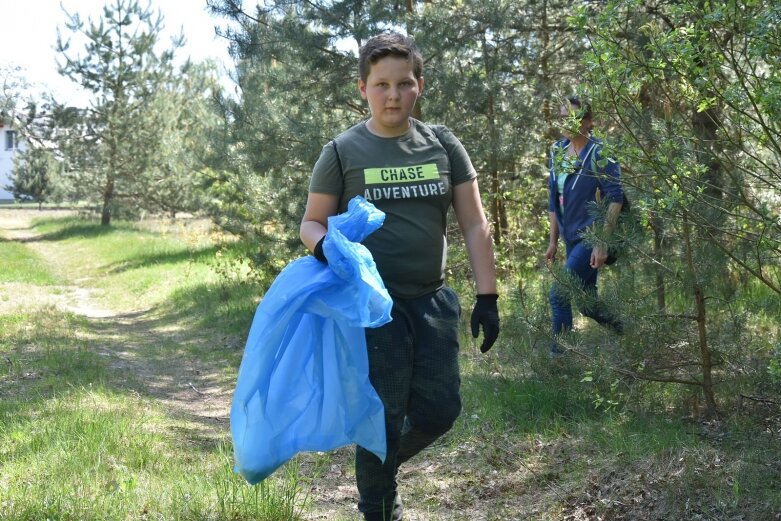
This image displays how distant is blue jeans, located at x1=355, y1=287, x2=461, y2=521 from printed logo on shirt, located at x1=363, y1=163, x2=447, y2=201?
421 mm

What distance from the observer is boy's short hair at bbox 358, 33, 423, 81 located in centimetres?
350

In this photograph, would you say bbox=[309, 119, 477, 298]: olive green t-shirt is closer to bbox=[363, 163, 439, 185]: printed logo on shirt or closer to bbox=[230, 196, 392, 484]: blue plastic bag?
bbox=[363, 163, 439, 185]: printed logo on shirt

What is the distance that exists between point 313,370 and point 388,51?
1.28 metres

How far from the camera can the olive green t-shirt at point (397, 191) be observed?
11.5 ft

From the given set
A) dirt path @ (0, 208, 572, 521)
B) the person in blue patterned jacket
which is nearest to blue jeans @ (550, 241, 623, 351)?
the person in blue patterned jacket

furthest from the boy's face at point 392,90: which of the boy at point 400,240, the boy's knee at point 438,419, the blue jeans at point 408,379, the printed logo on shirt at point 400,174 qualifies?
the boy's knee at point 438,419

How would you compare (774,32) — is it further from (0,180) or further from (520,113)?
(0,180)

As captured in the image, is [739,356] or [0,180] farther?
[0,180]

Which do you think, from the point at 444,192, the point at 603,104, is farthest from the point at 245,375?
the point at 603,104

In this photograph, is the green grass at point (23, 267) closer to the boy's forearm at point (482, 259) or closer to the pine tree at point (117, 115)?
the pine tree at point (117, 115)

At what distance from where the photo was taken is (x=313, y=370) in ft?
11.1

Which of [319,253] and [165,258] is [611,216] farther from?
[165,258]

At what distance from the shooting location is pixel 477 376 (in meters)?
6.61

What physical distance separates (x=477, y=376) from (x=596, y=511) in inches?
97.9
